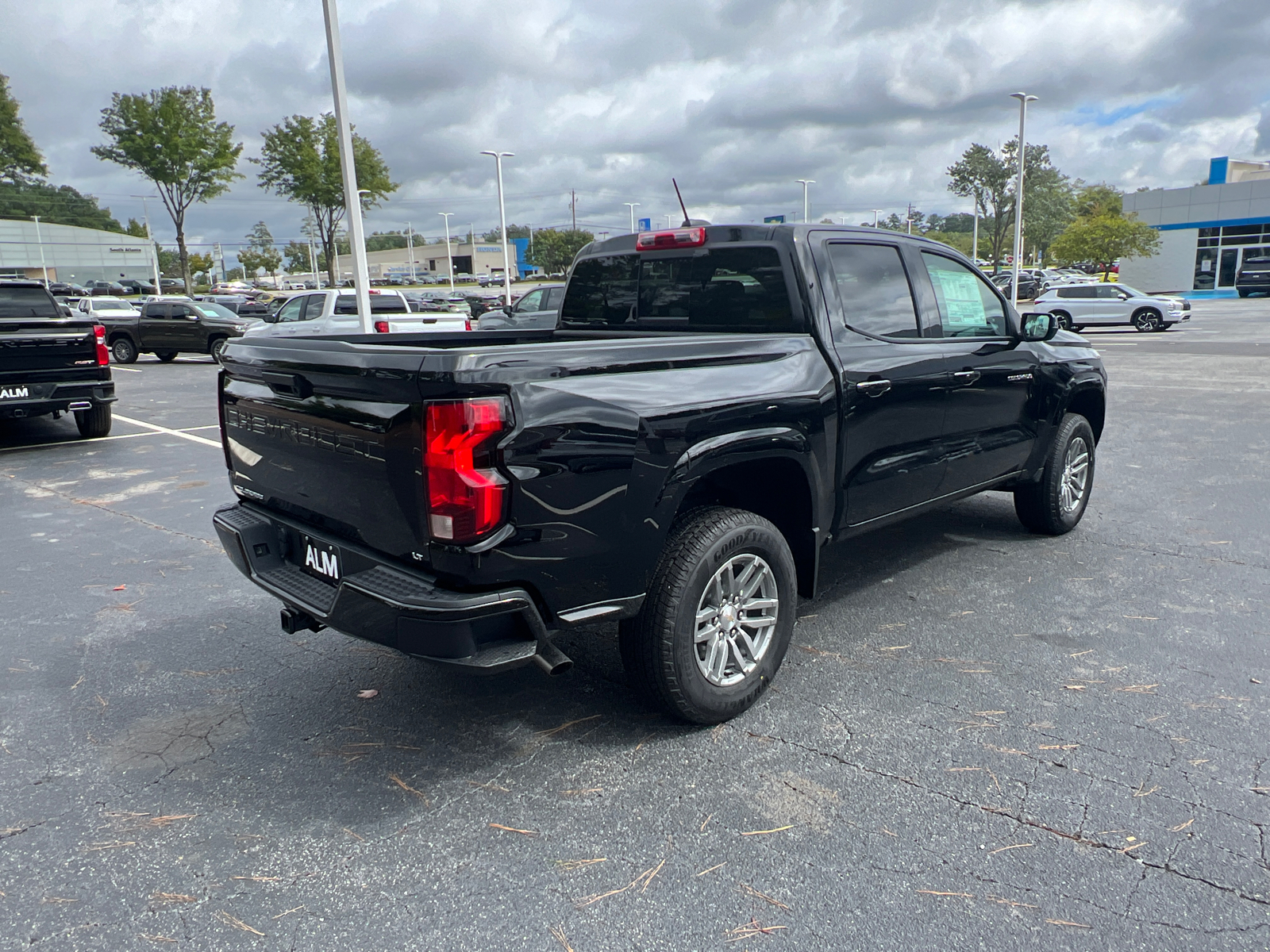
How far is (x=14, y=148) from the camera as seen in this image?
223 ft

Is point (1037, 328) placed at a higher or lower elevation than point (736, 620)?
higher

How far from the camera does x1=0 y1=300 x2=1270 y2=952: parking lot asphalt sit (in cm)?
242

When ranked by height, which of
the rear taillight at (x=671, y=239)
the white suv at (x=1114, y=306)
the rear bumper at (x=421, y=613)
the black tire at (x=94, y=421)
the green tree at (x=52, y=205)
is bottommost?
the black tire at (x=94, y=421)

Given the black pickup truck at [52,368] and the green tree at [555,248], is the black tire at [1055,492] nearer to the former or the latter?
the black pickup truck at [52,368]

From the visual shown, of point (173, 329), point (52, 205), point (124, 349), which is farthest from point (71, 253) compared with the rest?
point (173, 329)

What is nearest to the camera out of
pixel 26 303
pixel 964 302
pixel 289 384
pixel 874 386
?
pixel 289 384

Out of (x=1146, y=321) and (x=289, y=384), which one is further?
(x=1146, y=321)

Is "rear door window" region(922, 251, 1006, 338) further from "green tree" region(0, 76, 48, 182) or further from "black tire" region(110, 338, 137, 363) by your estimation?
"green tree" region(0, 76, 48, 182)

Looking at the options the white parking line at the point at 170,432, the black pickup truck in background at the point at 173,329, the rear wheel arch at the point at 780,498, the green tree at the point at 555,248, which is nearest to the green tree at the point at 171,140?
the black pickup truck in background at the point at 173,329

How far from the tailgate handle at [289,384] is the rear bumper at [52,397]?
24.8ft

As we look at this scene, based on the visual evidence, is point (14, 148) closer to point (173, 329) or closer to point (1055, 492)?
point (173, 329)

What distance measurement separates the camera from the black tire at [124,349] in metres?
22.8

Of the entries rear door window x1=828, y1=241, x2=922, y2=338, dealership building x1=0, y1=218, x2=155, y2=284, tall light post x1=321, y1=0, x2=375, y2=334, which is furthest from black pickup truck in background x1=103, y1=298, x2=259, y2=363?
dealership building x1=0, y1=218, x2=155, y2=284

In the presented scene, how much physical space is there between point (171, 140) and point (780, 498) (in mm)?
44631
